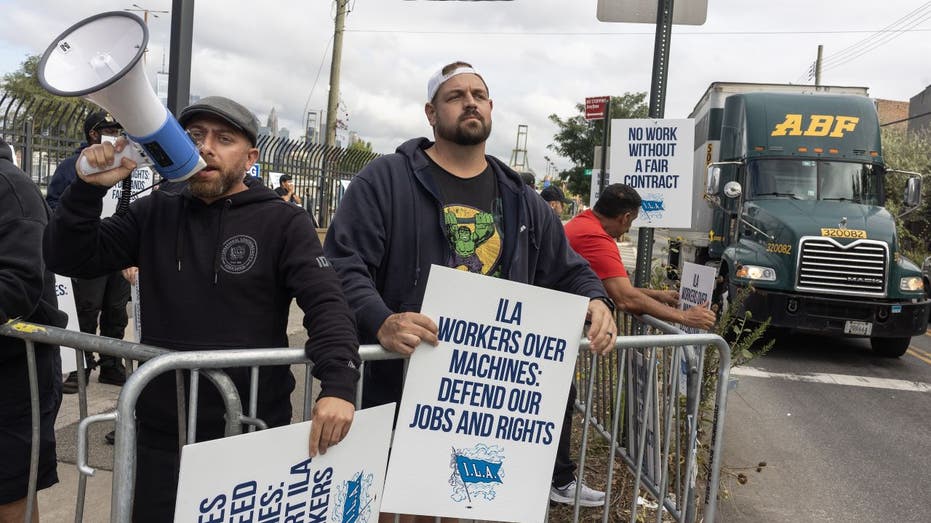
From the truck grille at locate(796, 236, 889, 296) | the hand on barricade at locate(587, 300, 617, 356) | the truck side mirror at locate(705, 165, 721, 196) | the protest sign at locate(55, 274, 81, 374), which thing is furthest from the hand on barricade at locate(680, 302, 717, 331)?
the truck side mirror at locate(705, 165, 721, 196)

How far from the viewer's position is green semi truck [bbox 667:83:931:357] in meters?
9.09

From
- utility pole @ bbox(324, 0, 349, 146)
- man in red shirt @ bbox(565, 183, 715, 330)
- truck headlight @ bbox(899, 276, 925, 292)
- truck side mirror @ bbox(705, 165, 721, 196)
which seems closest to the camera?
man in red shirt @ bbox(565, 183, 715, 330)

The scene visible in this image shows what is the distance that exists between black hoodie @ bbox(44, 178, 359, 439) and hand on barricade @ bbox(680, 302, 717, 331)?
2.41 metres

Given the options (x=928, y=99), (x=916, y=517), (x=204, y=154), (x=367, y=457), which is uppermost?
(x=928, y=99)

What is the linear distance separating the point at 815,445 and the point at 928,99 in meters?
35.9

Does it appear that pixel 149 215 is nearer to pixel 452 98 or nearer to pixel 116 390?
pixel 452 98

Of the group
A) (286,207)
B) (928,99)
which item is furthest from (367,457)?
(928,99)

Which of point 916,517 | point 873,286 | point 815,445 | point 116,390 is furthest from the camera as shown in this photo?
point 873,286

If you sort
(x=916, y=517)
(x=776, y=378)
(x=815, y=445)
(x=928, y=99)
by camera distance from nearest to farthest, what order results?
(x=916, y=517)
(x=815, y=445)
(x=776, y=378)
(x=928, y=99)

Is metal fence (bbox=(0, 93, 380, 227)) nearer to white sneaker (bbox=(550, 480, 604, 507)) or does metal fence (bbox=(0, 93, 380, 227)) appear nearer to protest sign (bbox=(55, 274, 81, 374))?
protest sign (bbox=(55, 274, 81, 374))

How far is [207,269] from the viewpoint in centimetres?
219

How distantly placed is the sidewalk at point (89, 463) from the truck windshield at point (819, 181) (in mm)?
7527

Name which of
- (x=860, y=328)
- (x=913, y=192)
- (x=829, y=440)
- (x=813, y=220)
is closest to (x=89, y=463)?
(x=829, y=440)

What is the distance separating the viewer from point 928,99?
35156mm
